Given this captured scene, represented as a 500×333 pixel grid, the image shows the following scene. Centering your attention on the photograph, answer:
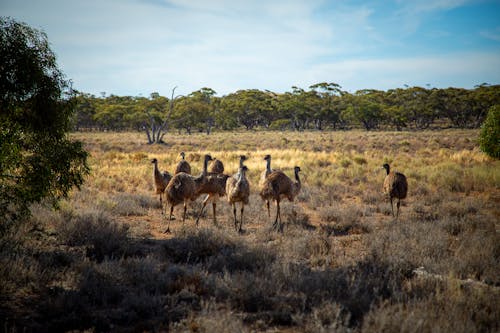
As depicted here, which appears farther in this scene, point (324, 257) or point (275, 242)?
point (275, 242)

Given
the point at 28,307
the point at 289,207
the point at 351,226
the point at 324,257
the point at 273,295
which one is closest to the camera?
the point at 28,307

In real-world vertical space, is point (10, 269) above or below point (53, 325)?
above

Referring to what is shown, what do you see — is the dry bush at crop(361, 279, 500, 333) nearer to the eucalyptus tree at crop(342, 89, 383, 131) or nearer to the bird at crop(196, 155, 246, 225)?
the bird at crop(196, 155, 246, 225)

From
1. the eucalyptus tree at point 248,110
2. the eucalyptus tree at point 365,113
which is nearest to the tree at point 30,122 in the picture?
the eucalyptus tree at point 365,113

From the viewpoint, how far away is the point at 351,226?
9.34 meters

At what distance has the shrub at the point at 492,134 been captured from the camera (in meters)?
16.7

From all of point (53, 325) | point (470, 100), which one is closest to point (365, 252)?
point (53, 325)

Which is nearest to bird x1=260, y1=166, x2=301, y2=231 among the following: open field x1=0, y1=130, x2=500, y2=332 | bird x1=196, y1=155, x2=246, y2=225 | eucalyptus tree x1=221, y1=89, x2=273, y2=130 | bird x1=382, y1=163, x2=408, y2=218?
open field x1=0, y1=130, x2=500, y2=332

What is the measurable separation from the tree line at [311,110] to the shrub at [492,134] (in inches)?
1820

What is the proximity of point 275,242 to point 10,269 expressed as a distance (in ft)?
17.0

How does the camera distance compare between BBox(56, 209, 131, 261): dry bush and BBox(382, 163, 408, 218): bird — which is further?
BBox(382, 163, 408, 218): bird

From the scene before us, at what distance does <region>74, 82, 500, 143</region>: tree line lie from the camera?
202 ft

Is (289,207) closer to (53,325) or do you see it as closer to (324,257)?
(324,257)

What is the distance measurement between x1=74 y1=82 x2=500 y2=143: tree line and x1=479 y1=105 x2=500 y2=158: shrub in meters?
46.2
